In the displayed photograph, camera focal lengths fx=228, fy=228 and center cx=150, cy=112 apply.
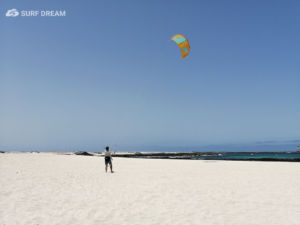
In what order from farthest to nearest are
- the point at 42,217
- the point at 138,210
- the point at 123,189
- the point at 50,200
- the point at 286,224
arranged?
the point at 123,189, the point at 50,200, the point at 138,210, the point at 42,217, the point at 286,224

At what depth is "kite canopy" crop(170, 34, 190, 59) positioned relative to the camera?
20500 millimetres

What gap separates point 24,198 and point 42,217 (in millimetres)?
2397

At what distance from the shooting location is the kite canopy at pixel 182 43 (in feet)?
67.3

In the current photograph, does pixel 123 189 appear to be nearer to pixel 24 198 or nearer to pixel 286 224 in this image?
pixel 24 198

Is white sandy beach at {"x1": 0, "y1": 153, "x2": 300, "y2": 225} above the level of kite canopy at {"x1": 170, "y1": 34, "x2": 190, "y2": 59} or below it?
below

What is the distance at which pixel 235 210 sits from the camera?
21.6ft

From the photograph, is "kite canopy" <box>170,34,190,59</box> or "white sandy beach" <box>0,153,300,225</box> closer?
"white sandy beach" <box>0,153,300,225</box>

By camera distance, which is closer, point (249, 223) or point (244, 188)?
point (249, 223)

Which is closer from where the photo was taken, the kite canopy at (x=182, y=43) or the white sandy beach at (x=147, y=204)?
the white sandy beach at (x=147, y=204)

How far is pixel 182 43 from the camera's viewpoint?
20625 millimetres

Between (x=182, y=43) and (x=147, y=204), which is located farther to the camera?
(x=182, y=43)

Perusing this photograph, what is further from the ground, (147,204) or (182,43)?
(182,43)

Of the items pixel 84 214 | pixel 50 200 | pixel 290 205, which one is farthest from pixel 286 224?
pixel 50 200

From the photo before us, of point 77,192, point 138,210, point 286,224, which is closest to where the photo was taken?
point 286,224
